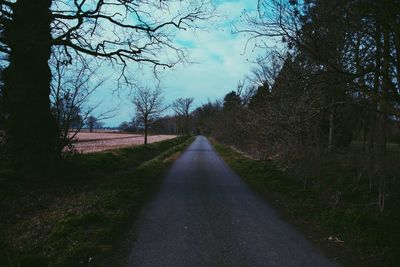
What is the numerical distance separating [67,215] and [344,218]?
5981 millimetres

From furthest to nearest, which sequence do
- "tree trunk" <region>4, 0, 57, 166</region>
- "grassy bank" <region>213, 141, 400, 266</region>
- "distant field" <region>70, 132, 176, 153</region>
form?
"distant field" <region>70, 132, 176, 153</region>
"tree trunk" <region>4, 0, 57, 166</region>
"grassy bank" <region>213, 141, 400, 266</region>

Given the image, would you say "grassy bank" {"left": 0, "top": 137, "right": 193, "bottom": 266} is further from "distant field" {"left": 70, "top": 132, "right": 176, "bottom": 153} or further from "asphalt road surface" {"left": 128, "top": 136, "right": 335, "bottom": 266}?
"distant field" {"left": 70, "top": 132, "right": 176, "bottom": 153}

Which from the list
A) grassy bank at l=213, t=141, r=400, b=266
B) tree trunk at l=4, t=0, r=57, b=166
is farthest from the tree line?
tree trunk at l=4, t=0, r=57, b=166

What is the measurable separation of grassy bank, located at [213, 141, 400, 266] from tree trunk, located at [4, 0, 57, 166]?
25.9 ft

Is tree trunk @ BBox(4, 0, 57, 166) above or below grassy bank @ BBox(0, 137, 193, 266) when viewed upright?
above

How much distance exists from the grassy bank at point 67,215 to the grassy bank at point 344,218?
3.80 metres

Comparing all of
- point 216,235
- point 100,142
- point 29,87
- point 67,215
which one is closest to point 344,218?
point 216,235

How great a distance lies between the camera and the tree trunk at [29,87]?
14195mm

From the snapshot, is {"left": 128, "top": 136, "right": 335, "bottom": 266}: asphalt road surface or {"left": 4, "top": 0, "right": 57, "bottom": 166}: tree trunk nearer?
{"left": 128, "top": 136, "right": 335, "bottom": 266}: asphalt road surface

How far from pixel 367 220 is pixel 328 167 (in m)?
8.16

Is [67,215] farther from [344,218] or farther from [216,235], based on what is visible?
[344,218]

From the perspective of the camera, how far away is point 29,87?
14516 mm

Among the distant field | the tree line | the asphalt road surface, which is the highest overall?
the tree line

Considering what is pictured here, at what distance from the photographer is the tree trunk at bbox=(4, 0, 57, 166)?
1420 centimetres
